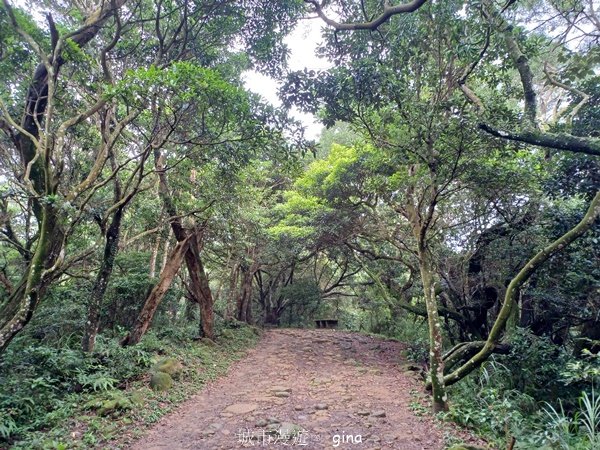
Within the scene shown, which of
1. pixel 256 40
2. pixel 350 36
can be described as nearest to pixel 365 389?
pixel 350 36

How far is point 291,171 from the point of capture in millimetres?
7305

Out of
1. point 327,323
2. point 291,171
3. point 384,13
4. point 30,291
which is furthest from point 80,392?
point 327,323

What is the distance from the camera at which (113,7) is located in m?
5.19

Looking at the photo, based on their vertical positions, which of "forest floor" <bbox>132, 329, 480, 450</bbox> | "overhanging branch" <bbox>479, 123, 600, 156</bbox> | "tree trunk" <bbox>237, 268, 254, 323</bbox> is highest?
"overhanging branch" <bbox>479, 123, 600, 156</bbox>

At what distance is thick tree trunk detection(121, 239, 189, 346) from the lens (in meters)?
7.95

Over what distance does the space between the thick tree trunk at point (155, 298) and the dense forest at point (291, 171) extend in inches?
1.2

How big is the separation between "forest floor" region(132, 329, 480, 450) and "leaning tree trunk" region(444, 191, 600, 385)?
3.78 ft

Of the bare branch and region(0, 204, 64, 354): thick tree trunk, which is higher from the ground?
the bare branch

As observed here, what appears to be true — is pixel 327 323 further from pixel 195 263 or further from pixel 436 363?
pixel 436 363

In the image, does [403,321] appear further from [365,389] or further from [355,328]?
[365,389]

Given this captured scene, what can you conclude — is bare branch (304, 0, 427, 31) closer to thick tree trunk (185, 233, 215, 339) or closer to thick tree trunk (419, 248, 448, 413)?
thick tree trunk (419, 248, 448, 413)

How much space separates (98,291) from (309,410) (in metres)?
4.36

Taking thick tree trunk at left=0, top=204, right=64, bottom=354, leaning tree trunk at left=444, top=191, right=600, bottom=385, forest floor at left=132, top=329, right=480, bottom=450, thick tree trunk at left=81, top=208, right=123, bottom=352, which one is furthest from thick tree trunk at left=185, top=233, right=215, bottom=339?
leaning tree trunk at left=444, top=191, right=600, bottom=385

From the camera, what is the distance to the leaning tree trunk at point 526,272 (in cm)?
451
